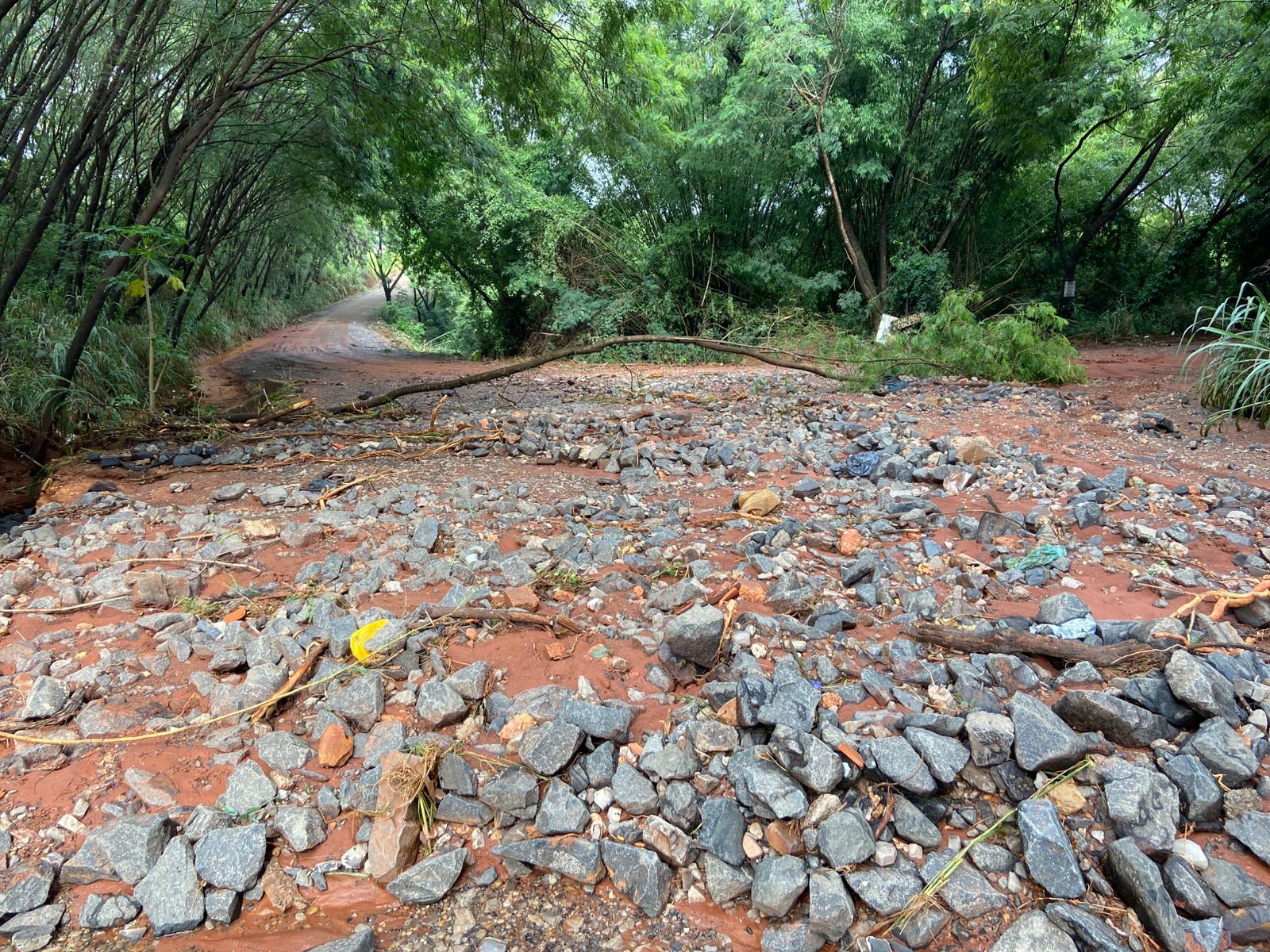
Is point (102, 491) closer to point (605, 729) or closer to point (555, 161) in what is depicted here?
point (605, 729)

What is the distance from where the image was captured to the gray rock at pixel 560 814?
1.43 m

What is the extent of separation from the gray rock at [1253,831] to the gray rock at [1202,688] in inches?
10.2

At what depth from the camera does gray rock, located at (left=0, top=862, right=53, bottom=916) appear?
50.0 inches

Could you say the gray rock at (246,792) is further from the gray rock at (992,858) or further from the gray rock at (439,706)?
the gray rock at (992,858)

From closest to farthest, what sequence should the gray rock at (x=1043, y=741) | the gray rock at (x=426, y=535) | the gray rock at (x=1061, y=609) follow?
1. the gray rock at (x=1043, y=741)
2. the gray rock at (x=1061, y=609)
3. the gray rock at (x=426, y=535)

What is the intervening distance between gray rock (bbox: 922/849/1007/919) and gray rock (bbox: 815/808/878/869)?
0.11 meters

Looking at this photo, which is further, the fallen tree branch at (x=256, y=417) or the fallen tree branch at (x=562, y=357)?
the fallen tree branch at (x=256, y=417)

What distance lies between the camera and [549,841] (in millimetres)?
1405

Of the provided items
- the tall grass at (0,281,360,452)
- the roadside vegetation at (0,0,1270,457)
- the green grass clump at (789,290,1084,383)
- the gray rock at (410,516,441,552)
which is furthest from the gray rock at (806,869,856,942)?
the green grass clump at (789,290,1084,383)

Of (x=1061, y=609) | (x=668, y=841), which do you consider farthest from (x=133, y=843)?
(x=1061, y=609)

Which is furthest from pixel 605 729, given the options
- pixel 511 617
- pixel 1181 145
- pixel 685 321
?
pixel 1181 145

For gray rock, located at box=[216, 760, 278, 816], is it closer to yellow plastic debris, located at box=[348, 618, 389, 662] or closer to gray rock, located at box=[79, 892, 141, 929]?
gray rock, located at box=[79, 892, 141, 929]

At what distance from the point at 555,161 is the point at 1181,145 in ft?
33.1

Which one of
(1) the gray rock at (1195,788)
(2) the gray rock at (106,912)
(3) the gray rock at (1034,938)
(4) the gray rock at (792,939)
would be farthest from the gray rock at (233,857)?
(1) the gray rock at (1195,788)
